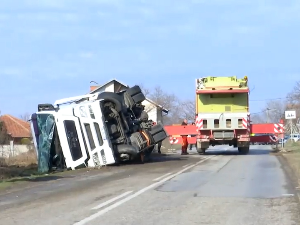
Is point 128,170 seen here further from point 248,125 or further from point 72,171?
point 248,125

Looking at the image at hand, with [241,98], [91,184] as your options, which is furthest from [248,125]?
[91,184]

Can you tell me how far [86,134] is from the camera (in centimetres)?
2064

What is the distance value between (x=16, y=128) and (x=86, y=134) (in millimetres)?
50287

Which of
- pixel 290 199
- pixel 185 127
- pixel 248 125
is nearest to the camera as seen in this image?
pixel 290 199

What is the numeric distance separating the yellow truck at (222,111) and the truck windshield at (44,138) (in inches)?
394

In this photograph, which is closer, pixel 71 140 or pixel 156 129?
pixel 71 140

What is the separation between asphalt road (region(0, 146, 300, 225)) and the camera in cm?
907

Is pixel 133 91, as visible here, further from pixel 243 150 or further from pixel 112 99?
pixel 243 150

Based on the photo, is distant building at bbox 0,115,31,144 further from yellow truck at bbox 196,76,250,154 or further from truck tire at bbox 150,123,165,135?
truck tire at bbox 150,123,165,135

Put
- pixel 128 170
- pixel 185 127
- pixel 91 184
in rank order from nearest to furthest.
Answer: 1. pixel 91 184
2. pixel 128 170
3. pixel 185 127

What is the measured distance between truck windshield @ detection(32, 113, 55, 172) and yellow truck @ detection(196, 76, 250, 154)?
10.00 meters

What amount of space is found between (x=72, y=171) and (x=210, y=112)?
1119 centimetres

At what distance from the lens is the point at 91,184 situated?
48.9ft

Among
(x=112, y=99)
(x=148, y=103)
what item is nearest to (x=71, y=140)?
(x=112, y=99)
